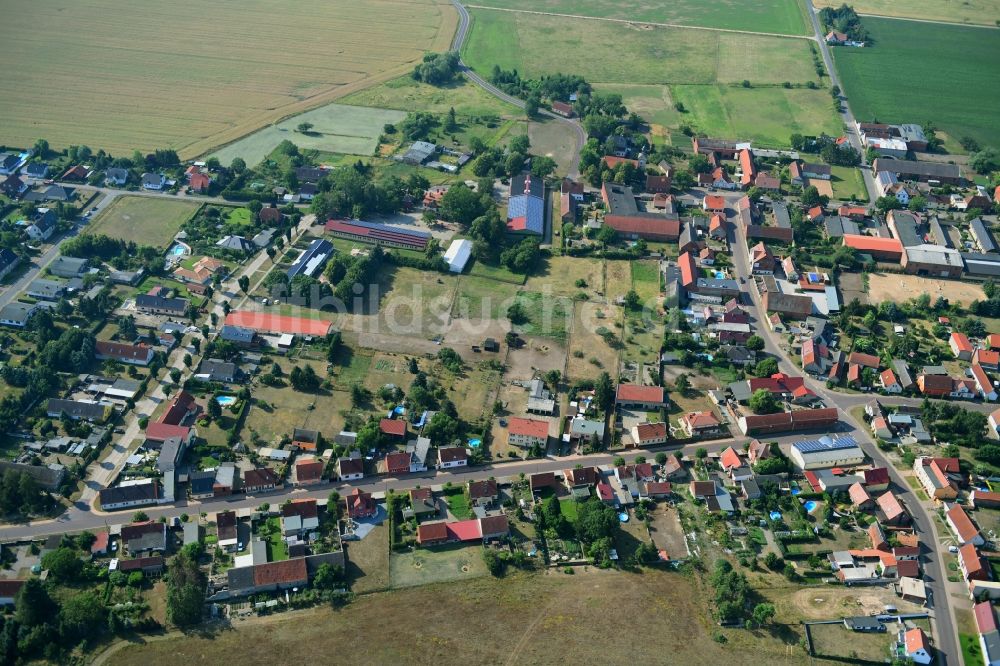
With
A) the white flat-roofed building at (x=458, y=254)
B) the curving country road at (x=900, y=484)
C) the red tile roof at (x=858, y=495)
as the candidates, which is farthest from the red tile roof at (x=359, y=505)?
the curving country road at (x=900, y=484)

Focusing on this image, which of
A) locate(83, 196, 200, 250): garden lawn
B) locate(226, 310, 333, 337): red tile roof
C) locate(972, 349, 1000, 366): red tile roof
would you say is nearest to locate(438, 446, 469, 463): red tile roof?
locate(226, 310, 333, 337): red tile roof

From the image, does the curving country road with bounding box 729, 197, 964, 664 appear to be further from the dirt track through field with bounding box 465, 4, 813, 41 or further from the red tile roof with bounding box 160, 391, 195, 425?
the dirt track through field with bounding box 465, 4, 813, 41

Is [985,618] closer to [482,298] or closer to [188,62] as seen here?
[482,298]

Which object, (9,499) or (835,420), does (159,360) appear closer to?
(9,499)

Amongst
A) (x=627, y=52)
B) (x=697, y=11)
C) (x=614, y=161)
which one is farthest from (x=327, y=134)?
(x=697, y=11)

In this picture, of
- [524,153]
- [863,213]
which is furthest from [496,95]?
[863,213]
